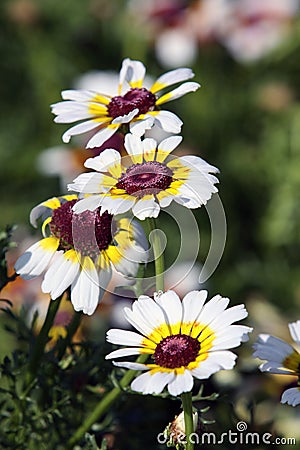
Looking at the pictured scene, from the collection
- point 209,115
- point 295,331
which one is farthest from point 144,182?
point 209,115

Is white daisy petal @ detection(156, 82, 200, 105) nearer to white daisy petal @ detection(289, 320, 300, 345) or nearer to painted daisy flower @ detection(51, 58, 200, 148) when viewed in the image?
painted daisy flower @ detection(51, 58, 200, 148)

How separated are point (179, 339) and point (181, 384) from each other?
7cm

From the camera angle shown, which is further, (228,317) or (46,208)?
(46,208)

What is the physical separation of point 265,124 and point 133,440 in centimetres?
139

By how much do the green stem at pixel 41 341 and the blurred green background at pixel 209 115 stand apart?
0.98m

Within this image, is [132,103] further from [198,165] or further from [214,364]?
[214,364]

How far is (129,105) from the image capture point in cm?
84

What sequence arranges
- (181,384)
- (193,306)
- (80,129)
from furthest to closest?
1. (80,129)
2. (193,306)
3. (181,384)

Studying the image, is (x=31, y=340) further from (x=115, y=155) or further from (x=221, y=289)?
(x=221, y=289)

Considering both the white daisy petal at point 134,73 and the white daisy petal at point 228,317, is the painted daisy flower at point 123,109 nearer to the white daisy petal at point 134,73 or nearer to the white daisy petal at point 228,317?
the white daisy petal at point 134,73

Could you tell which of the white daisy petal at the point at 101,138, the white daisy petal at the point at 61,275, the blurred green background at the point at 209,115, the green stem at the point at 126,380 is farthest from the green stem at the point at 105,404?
the blurred green background at the point at 209,115

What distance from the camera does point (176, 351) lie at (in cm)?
68

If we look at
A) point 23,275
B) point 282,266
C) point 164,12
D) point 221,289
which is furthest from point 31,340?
point 164,12

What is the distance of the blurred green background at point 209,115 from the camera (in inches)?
77.0
